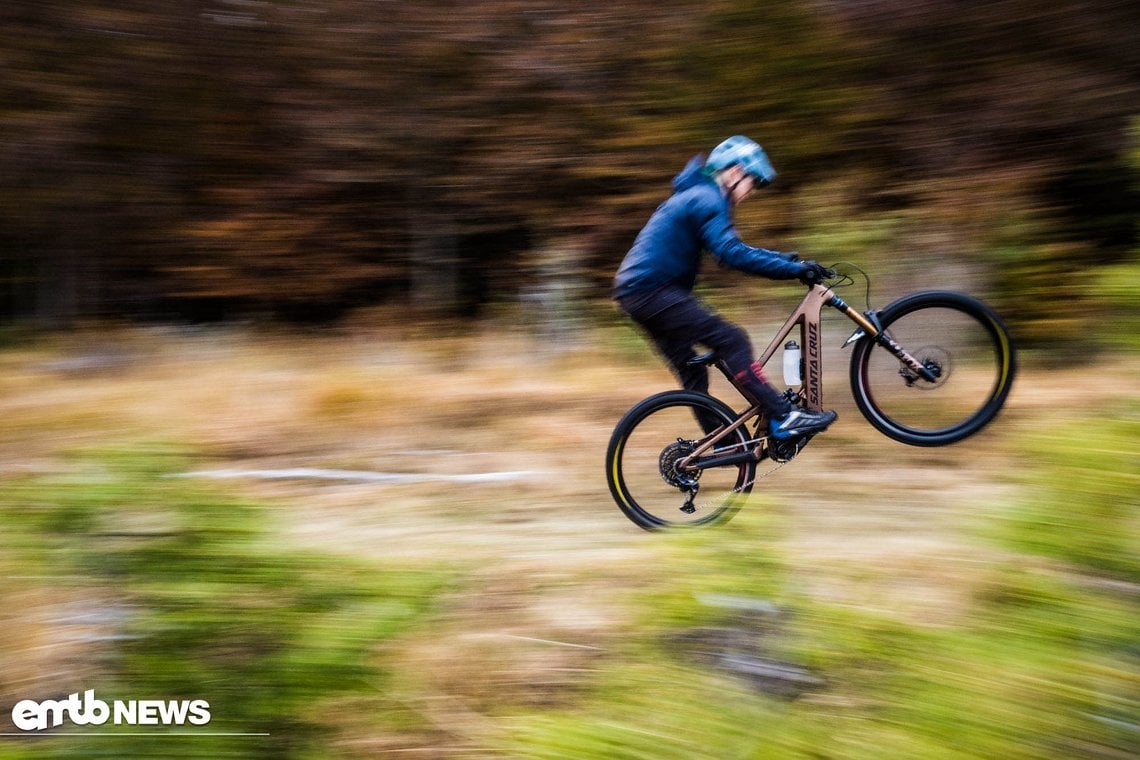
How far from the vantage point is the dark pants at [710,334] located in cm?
473

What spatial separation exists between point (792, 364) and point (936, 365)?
682 mm

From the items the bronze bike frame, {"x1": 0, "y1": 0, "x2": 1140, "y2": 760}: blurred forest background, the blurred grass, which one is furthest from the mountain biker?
{"x1": 0, "y1": 0, "x2": 1140, "y2": 760}: blurred forest background

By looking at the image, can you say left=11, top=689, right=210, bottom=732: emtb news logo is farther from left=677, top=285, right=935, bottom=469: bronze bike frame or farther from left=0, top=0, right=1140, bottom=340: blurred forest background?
left=0, top=0, right=1140, bottom=340: blurred forest background

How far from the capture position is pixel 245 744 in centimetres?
292

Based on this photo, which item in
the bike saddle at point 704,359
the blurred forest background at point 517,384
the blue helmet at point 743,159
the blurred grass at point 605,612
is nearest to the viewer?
the blurred grass at point 605,612

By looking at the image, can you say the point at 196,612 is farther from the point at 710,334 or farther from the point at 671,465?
the point at 710,334

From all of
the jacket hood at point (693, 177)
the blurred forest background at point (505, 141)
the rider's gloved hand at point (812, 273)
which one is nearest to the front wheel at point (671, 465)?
the rider's gloved hand at point (812, 273)

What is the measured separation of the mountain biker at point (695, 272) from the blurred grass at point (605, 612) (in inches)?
23.1

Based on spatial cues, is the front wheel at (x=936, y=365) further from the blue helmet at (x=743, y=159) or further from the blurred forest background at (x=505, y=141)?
the blurred forest background at (x=505, y=141)

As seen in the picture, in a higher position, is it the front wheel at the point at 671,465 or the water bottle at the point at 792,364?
the water bottle at the point at 792,364

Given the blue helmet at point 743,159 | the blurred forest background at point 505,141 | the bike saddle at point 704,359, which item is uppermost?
the blurred forest background at point 505,141

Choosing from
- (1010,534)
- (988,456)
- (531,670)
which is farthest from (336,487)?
(1010,534)

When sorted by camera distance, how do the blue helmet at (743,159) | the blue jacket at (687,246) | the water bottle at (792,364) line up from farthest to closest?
the water bottle at (792,364), the blue helmet at (743,159), the blue jacket at (687,246)

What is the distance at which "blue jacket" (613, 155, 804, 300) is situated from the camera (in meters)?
4.56
